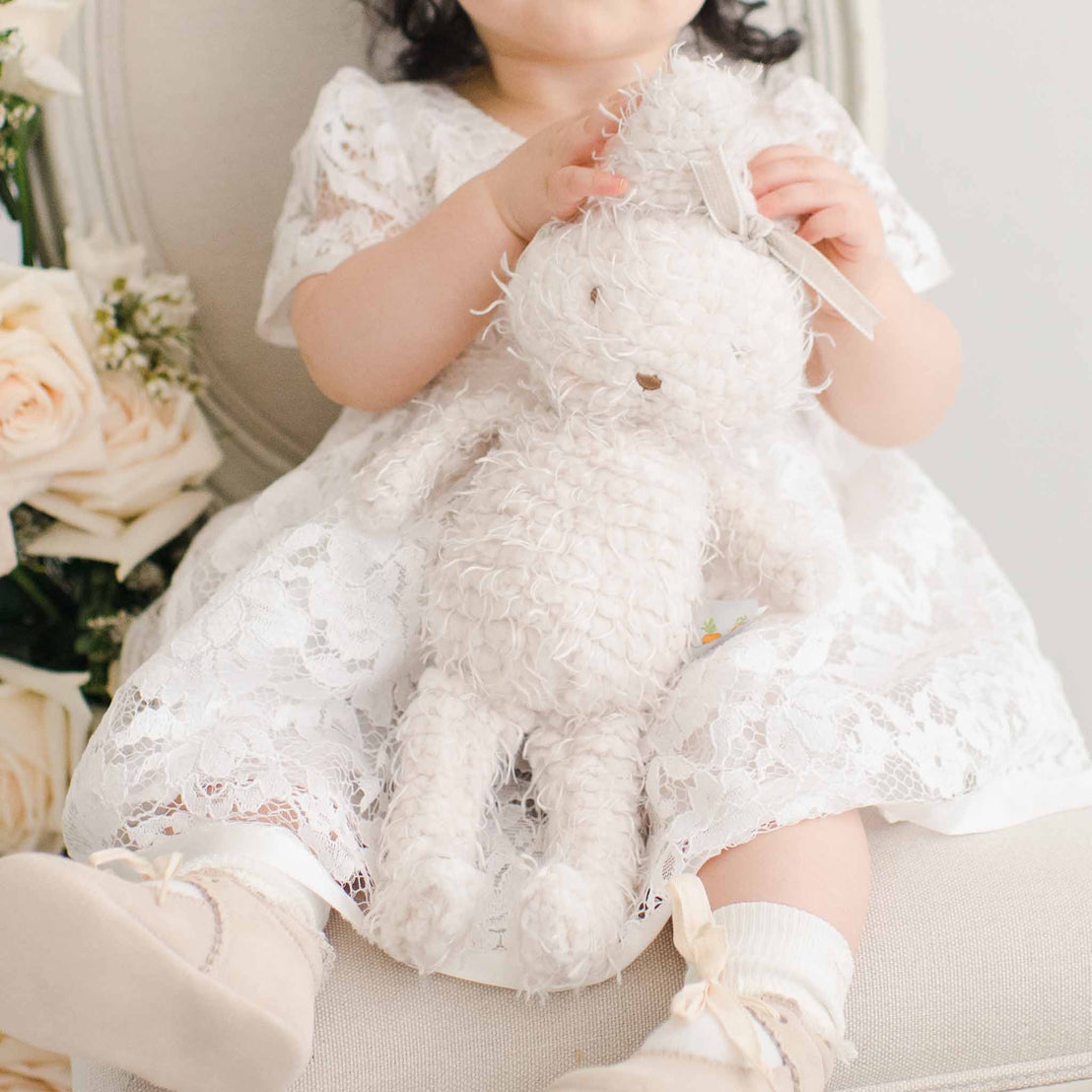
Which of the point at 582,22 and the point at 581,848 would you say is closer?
the point at 581,848

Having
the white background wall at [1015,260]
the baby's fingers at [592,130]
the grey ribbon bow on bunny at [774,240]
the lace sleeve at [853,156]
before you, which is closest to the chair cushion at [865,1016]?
the grey ribbon bow on bunny at [774,240]

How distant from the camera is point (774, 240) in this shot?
26.3 inches

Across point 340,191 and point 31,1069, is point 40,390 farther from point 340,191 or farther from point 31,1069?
point 31,1069

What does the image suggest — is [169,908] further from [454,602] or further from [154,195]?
[154,195]

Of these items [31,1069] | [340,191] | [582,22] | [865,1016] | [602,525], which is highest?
[582,22]

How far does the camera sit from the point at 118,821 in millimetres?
662

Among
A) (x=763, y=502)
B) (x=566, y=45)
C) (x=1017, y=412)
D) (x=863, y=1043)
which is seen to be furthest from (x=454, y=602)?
(x=1017, y=412)

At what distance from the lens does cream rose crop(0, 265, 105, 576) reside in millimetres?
909

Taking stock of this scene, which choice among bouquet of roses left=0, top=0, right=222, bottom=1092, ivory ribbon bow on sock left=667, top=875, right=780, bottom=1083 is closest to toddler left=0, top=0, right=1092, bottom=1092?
ivory ribbon bow on sock left=667, top=875, right=780, bottom=1083

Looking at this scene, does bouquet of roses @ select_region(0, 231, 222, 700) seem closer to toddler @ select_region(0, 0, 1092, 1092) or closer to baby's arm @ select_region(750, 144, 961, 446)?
toddler @ select_region(0, 0, 1092, 1092)

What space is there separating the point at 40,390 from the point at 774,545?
0.64 meters

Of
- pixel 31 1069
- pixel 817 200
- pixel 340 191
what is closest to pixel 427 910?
pixel 31 1069

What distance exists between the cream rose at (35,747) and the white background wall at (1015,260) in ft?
3.26

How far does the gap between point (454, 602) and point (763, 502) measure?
22 cm
